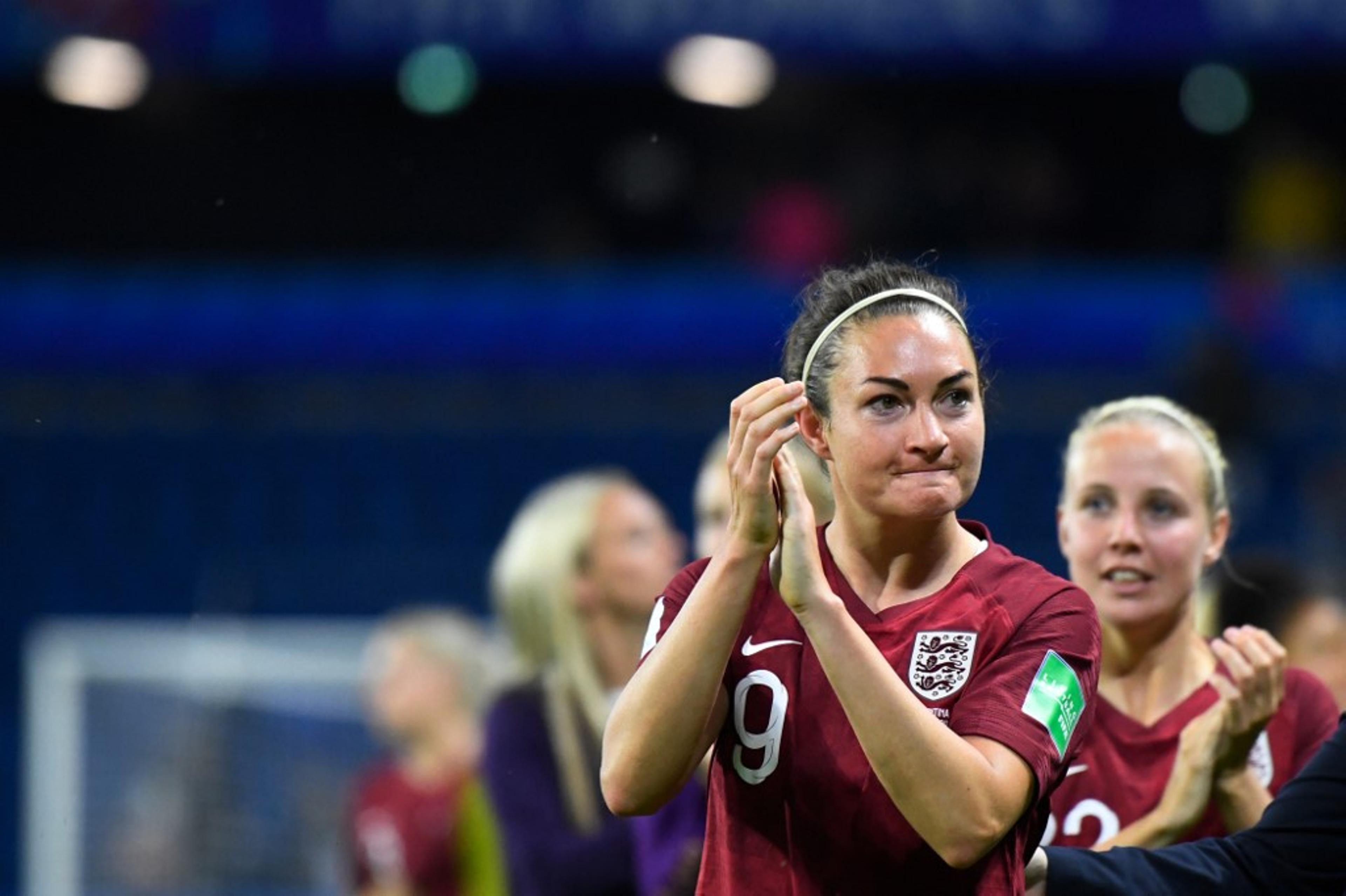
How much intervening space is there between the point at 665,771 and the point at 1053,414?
29.2 feet

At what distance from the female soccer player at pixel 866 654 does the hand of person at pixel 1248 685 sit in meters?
0.42

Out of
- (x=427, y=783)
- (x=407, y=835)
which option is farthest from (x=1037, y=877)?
(x=427, y=783)

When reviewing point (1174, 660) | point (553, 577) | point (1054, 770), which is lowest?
point (1054, 770)

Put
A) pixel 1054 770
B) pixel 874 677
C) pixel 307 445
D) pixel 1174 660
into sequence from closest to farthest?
1. pixel 874 677
2. pixel 1054 770
3. pixel 1174 660
4. pixel 307 445

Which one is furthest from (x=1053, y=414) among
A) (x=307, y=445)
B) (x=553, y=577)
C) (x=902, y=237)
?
(x=553, y=577)

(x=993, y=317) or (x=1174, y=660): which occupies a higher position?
(x=993, y=317)

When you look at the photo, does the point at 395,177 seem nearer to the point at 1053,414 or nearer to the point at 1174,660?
the point at 1053,414

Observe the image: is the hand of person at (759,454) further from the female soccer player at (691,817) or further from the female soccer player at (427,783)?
the female soccer player at (427,783)

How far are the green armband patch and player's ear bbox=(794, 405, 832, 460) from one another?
40 cm

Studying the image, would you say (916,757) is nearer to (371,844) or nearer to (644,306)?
(371,844)

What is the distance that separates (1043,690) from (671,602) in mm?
505

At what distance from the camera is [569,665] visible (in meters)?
4.24

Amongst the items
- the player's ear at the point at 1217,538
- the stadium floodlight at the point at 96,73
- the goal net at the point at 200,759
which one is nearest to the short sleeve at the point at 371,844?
the goal net at the point at 200,759

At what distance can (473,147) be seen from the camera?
1375cm
